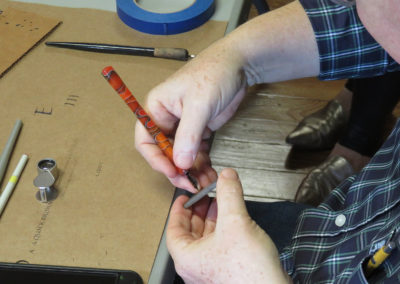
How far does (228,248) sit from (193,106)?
0.23 m

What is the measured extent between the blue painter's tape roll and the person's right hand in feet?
0.52

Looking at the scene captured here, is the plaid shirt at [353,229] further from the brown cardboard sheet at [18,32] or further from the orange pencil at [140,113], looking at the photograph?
the brown cardboard sheet at [18,32]

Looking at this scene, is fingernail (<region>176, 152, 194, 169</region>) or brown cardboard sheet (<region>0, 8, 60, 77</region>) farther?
brown cardboard sheet (<region>0, 8, 60, 77</region>)

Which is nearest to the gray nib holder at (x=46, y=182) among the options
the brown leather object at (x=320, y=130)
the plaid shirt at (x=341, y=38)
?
the plaid shirt at (x=341, y=38)

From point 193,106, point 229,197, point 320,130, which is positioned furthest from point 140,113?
point 320,130

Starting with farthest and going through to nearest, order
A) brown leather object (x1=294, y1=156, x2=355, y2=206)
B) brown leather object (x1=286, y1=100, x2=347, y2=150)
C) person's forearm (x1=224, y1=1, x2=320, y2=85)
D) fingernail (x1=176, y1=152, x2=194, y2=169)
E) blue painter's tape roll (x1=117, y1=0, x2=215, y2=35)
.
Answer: brown leather object (x1=286, y1=100, x2=347, y2=150) < brown leather object (x1=294, y1=156, x2=355, y2=206) < blue painter's tape roll (x1=117, y1=0, x2=215, y2=35) < person's forearm (x1=224, y1=1, x2=320, y2=85) < fingernail (x1=176, y1=152, x2=194, y2=169)

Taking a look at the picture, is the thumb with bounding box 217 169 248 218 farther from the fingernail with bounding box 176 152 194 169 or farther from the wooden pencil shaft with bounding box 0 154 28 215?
the wooden pencil shaft with bounding box 0 154 28 215

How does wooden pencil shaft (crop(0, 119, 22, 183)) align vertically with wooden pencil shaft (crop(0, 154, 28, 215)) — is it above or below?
above

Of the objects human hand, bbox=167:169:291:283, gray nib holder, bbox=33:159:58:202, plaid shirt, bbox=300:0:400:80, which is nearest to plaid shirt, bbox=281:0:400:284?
plaid shirt, bbox=300:0:400:80

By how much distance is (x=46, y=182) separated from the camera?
2.14ft

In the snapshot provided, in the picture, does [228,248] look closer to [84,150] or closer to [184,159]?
[184,159]

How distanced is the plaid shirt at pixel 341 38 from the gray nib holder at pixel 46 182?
1.65 feet

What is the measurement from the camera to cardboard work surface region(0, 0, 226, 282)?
0.61 m

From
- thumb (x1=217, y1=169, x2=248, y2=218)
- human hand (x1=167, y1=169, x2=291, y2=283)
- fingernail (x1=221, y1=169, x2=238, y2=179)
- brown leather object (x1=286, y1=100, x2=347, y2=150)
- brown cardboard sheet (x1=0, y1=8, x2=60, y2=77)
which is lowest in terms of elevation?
brown leather object (x1=286, y1=100, x2=347, y2=150)
